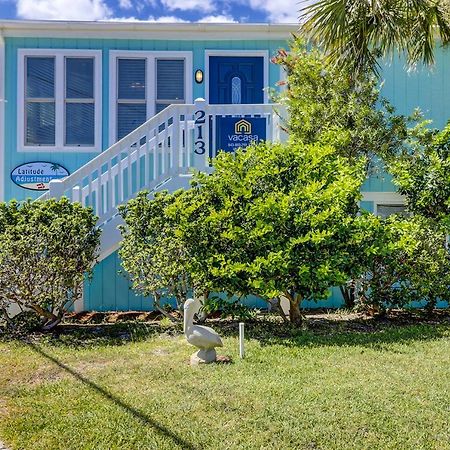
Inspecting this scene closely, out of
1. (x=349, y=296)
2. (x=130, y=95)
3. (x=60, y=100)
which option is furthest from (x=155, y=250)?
(x=60, y=100)

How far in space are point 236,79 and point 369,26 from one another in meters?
3.13

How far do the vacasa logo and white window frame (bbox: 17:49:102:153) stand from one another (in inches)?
106

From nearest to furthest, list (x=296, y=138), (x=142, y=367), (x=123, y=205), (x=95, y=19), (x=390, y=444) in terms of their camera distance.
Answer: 1. (x=390, y=444)
2. (x=142, y=367)
3. (x=123, y=205)
4. (x=296, y=138)
5. (x=95, y=19)

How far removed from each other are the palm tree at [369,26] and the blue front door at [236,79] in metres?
2.07

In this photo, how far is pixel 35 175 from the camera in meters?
9.54

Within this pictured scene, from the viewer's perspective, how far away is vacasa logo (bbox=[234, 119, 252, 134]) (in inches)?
365

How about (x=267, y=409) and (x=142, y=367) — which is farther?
(x=142, y=367)

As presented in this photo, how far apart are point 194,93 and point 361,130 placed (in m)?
3.45

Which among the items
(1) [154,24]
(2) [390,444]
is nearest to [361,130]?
(1) [154,24]

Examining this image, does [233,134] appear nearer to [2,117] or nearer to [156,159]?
[156,159]

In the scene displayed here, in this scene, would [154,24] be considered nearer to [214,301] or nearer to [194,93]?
[194,93]

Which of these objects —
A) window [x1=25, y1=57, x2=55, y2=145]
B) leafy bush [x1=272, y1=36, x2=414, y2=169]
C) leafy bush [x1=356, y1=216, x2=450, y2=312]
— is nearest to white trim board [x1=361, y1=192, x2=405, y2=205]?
leafy bush [x1=272, y1=36, x2=414, y2=169]

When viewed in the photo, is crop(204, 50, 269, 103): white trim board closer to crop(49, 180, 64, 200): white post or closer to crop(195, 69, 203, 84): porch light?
crop(195, 69, 203, 84): porch light

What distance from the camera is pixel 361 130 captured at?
8164 mm
